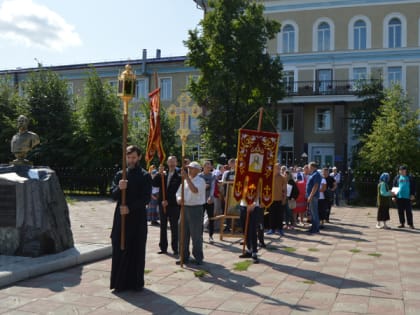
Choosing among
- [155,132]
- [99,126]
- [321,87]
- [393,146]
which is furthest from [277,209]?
[321,87]

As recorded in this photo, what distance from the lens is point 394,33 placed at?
117 feet

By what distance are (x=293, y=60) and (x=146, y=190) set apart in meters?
32.6

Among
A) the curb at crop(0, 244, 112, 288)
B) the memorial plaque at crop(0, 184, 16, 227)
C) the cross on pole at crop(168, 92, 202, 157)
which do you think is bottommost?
the curb at crop(0, 244, 112, 288)

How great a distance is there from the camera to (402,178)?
48.0ft

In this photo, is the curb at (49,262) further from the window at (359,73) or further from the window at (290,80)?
the window at (359,73)

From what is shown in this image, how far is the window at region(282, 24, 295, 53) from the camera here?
37.8 meters

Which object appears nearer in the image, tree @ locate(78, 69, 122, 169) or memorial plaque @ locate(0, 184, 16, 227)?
memorial plaque @ locate(0, 184, 16, 227)

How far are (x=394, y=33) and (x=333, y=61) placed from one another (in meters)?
4.74

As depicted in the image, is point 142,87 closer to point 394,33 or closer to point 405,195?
point 394,33

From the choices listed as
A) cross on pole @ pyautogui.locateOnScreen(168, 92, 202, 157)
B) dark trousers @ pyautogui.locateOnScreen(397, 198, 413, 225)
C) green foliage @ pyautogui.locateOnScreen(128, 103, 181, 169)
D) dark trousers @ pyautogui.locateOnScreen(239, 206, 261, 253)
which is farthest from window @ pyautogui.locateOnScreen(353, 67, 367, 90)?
cross on pole @ pyautogui.locateOnScreen(168, 92, 202, 157)

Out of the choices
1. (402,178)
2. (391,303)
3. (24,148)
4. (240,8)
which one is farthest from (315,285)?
(240,8)

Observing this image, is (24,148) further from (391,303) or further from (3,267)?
(391,303)

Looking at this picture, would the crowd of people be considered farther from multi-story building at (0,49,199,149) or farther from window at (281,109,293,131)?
multi-story building at (0,49,199,149)

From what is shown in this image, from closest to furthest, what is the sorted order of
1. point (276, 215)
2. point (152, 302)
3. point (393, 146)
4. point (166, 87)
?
point (152, 302) < point (276, 215) < point (393, 146) < point (166, 87)
